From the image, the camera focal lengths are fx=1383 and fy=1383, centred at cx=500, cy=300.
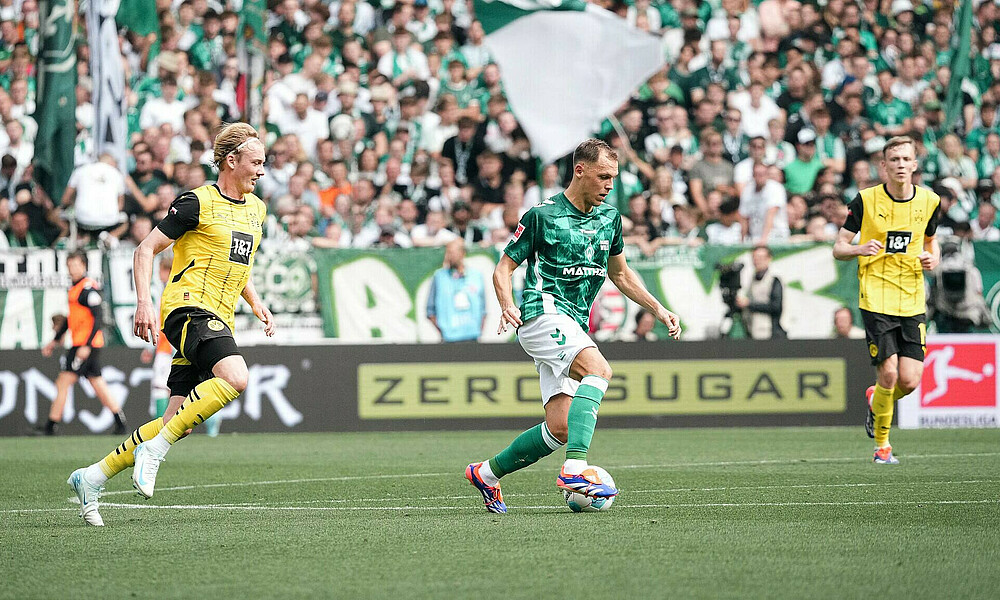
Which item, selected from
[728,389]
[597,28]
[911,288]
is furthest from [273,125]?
[911,288]

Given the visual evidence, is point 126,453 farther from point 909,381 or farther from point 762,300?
point 762,300

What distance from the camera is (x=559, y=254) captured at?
8.02 metres

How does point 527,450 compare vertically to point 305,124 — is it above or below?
below

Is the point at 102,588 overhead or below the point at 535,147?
below

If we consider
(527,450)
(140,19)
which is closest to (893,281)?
(527,450)

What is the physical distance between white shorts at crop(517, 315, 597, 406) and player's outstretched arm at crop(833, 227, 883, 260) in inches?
144

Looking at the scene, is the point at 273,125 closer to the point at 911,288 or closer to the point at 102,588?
the point at 911,288

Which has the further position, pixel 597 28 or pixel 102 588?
pixel 597 28

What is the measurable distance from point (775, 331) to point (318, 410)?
5684mm

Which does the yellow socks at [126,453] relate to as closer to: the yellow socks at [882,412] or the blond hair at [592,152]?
the blond hair at [592,152]

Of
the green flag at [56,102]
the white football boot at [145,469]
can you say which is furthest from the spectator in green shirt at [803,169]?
the white football boot at [145,469]

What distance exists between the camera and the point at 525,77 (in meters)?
18.6

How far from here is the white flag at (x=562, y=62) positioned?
1834cm

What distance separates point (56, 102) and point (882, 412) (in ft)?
34.6
